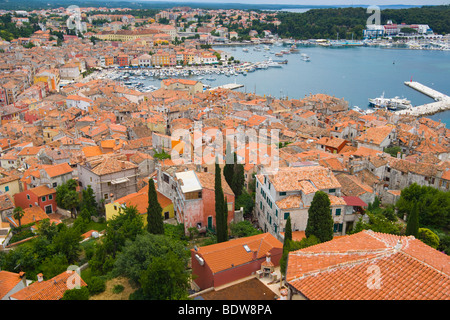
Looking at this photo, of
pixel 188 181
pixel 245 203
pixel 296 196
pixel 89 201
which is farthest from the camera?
pixel 89 201

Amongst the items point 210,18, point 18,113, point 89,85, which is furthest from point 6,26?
point 210,18

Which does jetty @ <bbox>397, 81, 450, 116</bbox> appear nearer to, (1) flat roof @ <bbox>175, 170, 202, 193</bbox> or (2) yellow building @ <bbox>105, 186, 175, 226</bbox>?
(1) flat roof @ <bbox>175, 170, 202, 193</bbox>

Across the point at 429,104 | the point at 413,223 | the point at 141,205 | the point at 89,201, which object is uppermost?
the point at 413,223

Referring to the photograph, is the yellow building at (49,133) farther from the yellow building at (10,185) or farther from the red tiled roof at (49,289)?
the red tiled roof at (49,289)

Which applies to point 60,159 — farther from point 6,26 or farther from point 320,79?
point 6,26

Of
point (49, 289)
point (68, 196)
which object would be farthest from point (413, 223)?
point (68, 196)

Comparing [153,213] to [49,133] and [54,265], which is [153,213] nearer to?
[54,265]
